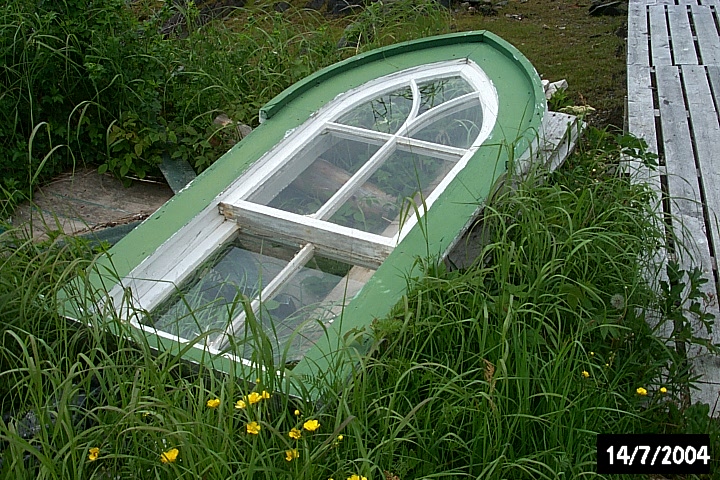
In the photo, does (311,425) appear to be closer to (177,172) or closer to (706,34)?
(177,172)

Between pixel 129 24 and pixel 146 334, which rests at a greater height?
pixel 129 24

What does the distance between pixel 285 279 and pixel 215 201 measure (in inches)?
17.3

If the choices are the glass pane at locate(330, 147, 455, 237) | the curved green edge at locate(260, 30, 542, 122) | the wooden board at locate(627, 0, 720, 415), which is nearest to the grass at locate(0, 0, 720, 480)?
the wooden board at locate(627, 0, 720, 415)

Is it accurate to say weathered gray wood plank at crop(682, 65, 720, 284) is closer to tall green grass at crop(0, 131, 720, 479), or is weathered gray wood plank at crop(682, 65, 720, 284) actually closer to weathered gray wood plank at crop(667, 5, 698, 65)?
weathered gray wood plank at crop(667, 5, 698, 65)

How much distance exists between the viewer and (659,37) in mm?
5270

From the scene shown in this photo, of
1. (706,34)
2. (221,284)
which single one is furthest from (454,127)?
(706,34)

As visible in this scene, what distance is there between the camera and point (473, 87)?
334cm

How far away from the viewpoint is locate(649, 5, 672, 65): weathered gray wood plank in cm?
488

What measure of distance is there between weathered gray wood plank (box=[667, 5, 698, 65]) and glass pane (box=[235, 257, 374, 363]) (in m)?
3.23

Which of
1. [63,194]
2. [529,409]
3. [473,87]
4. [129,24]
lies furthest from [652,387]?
[129,24]

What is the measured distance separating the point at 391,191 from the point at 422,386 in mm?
881

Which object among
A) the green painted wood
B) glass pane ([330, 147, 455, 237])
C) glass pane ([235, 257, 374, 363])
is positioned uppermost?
the green painted wood

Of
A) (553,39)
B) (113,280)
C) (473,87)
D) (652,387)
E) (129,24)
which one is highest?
(553,39)

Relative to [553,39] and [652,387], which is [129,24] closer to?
[652,387]
